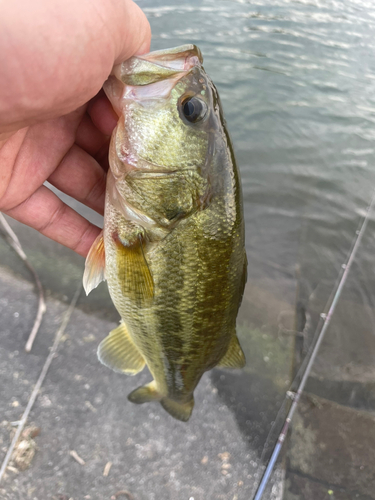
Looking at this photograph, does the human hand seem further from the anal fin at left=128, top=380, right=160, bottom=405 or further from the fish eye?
the anal fin at left=128, top=380, right=160, bottom=405

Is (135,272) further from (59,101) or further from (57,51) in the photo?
(57,51)

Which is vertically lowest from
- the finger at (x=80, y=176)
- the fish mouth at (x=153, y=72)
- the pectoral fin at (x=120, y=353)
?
the pectoral fin at (x=120, y=353)

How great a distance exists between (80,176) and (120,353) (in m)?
1.12

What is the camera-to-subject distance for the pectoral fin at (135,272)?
5.09 feet

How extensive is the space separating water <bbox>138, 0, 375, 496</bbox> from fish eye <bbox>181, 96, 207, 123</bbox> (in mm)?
2339

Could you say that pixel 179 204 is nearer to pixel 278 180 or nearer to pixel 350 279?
pixel 350 279

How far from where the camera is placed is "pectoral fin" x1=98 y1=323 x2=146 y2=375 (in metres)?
2.04

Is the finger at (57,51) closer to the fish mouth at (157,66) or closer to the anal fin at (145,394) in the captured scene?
the fish mouth at (157,66)

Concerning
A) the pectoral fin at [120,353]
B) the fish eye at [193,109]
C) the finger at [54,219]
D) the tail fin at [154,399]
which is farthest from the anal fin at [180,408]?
the fish eye at [193,109]

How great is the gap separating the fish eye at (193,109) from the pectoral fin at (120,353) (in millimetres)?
1311

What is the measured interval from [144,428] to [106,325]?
0.97 meters

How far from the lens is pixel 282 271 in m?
4.16

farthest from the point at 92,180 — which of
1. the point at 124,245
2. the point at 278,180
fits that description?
the point at 278,180

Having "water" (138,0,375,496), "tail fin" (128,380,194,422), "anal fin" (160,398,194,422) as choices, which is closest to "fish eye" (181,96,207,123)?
"tail fin" (128,380,194,422)
